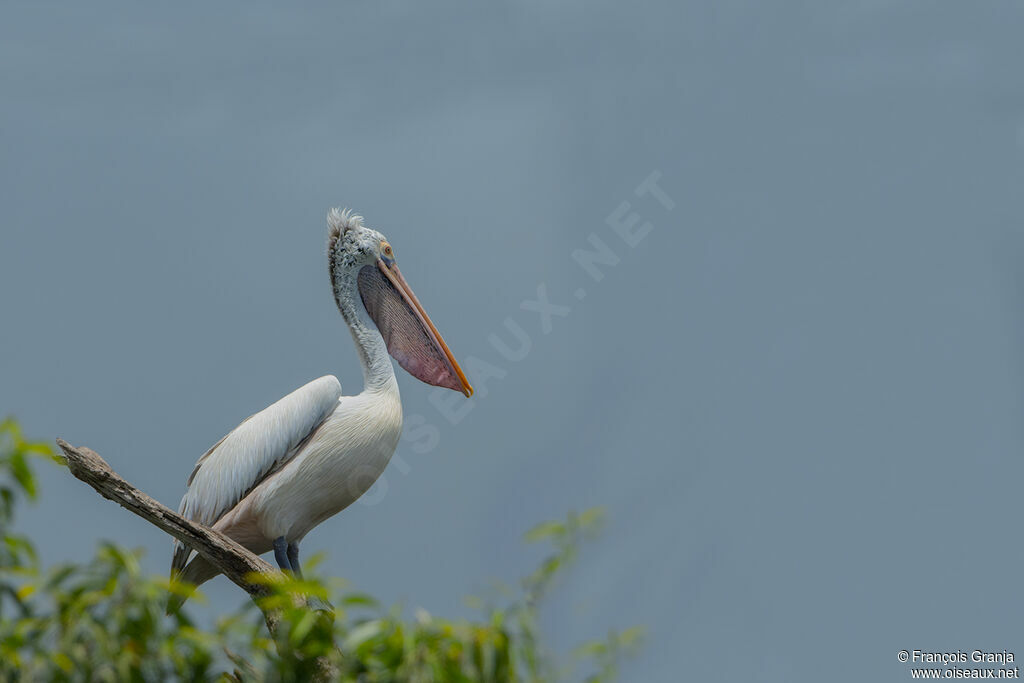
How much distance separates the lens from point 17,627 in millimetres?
3637

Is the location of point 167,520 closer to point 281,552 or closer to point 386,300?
point 281,552

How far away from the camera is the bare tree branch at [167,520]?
5.62 metres

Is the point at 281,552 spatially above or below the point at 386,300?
below

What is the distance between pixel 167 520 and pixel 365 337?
241 cm

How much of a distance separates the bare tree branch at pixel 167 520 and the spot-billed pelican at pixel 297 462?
1188mm

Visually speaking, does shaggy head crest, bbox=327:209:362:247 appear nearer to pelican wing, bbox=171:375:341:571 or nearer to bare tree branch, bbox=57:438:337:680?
pelican wing, bbox=171:375:341:571

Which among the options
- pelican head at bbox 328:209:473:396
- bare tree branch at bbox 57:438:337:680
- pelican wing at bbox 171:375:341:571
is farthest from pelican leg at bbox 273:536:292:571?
pelican head at bbox 328:209:473:396

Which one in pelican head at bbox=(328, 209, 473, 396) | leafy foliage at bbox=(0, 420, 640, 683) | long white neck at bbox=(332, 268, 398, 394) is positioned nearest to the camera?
leafy foliage at bbox=(0, 420, 640, 683)

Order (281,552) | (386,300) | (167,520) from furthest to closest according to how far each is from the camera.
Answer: (386,300), (281,552), (167,520)

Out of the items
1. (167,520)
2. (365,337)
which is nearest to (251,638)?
(167,520)

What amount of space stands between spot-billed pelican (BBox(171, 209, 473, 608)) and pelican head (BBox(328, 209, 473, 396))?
213 millimetres

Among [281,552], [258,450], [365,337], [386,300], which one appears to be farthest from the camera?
[386,300]

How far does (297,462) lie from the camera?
7141 millimetres

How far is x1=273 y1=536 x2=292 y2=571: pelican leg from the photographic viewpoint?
23.3 ft
